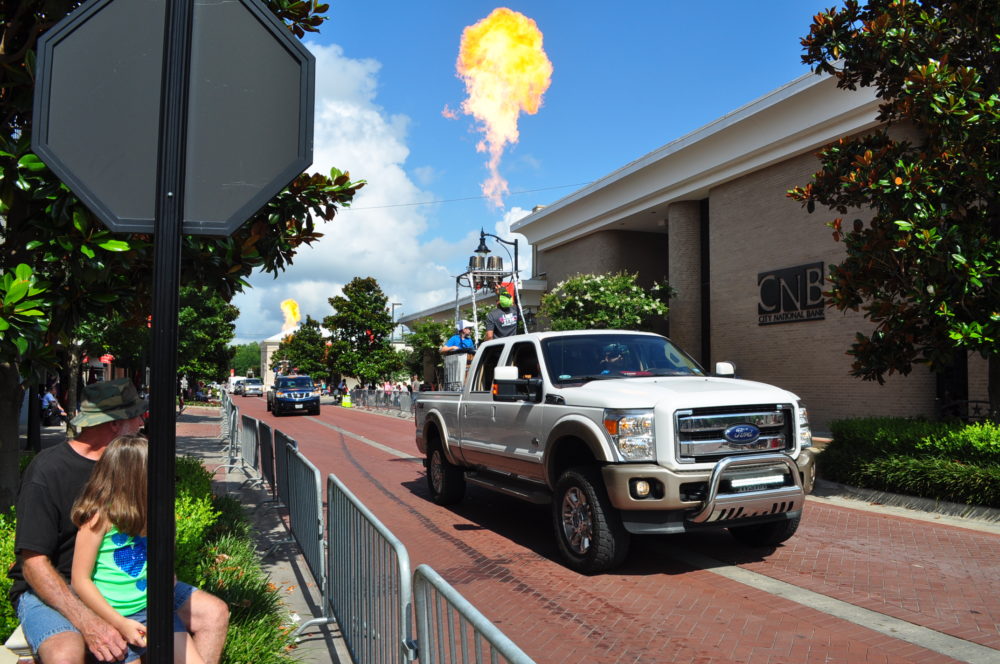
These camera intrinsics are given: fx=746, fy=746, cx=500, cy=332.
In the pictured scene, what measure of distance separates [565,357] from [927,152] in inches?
240

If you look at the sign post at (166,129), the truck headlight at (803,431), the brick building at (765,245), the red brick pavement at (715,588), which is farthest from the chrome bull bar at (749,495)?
the brick building at (765,245)

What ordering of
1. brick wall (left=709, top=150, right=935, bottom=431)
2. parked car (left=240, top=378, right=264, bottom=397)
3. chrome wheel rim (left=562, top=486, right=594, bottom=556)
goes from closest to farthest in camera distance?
chrome wheel rim (left=562, top=486, right=594, bottom=556)
brick wall (left=709, top=150, right=935, bottom=431)
parked car (left=240, top=378, right=264, bottom=397)

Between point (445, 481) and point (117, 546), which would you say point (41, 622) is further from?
point (445, 481)

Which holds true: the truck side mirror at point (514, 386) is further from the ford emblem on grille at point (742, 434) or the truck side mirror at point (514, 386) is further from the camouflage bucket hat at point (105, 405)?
the camouflage bucket hat at point (105, 405)

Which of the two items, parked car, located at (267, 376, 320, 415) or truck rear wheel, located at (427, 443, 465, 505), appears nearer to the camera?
truck rear wheel, located at (427, 443, 465, 505)

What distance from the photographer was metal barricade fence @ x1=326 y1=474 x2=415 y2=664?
3.32m

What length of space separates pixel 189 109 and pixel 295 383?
34597 mm

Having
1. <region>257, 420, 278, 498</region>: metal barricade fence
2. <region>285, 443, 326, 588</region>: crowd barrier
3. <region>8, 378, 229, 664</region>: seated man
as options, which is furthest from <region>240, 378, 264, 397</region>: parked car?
<region>8, 378, 229, 664</region>: seated man

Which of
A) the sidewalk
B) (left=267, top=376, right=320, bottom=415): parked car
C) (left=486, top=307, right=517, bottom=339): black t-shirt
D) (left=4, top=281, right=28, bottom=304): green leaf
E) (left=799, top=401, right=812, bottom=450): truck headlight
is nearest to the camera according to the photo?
(left=4, top=281, right=28, bottom=304): green leaf

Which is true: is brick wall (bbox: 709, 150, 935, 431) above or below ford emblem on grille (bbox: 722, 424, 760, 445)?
above

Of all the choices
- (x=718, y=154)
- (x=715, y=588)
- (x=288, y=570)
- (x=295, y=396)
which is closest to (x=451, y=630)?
(x=715, y=588)

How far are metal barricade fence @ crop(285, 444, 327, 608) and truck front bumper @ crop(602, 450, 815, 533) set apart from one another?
89.5 inches

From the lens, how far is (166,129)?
2.15m

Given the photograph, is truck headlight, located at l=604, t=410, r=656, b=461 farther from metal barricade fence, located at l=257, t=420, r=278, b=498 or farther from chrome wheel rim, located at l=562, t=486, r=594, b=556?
metal barricade fence, located at l=257, t=420, r=278, b=498
